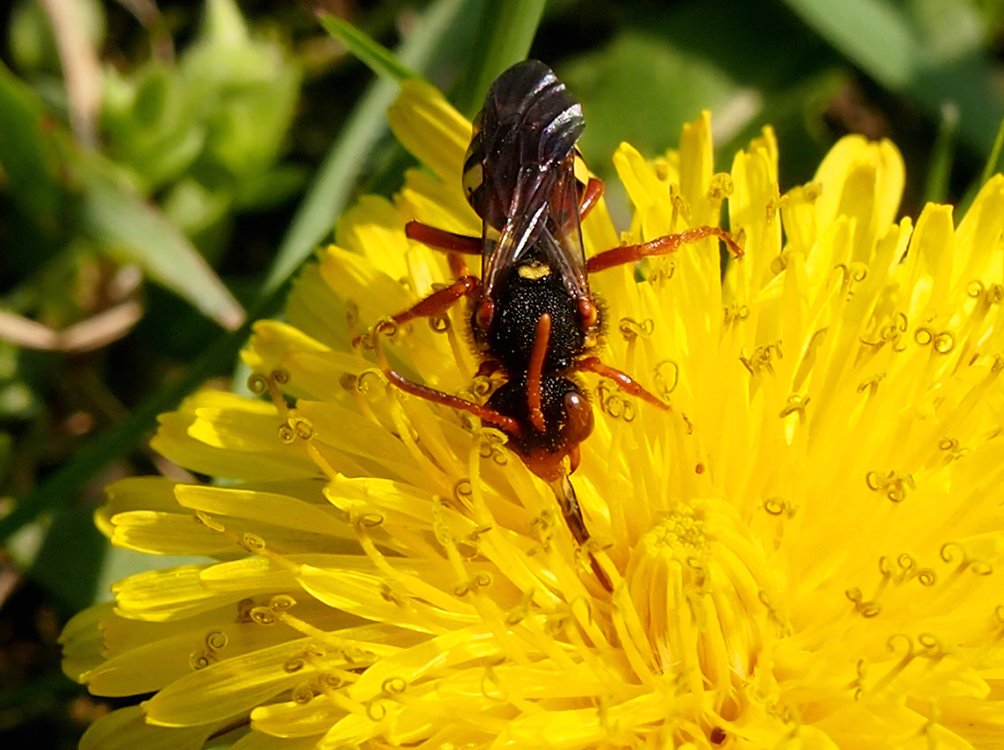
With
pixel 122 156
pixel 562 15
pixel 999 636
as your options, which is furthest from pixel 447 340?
pixel 562 15

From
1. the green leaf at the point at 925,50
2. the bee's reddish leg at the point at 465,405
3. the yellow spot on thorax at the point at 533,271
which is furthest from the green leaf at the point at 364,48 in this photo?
the green leaf at the point at 925,50

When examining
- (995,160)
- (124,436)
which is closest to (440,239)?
(124,436)

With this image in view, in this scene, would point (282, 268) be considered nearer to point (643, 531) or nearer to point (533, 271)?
point (533, 271)

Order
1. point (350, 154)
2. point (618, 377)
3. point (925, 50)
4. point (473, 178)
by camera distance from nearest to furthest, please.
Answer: point (618, 377)
point (473, 178)
point (350, 154)
point (925, 50)

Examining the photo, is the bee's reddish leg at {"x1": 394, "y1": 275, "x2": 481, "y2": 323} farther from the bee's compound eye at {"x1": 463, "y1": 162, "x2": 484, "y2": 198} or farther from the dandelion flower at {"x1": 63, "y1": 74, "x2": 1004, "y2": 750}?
the bee's compound eye at {"x1": 463, "y1": 162, "x2": 484, "y2": 198}

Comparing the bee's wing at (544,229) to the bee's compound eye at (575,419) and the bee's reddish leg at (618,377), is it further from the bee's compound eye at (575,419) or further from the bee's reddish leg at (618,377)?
the bee's compound eye at (575,419)

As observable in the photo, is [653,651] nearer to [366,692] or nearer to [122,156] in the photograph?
[366,692]
